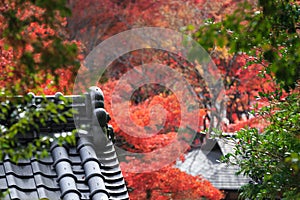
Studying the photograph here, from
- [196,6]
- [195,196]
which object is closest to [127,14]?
[196,6]

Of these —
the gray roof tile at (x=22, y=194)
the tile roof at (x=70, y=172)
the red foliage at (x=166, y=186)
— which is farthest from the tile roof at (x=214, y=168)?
the gray roof tile at (x=22, y=194)

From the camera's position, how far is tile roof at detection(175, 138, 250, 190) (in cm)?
1958

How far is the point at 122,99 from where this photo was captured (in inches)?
647

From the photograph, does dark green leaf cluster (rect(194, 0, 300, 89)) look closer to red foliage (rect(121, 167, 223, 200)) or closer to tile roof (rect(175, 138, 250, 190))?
red foliage (rect(121, 167, 223, 200))

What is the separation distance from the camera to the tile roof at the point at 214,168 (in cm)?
1958

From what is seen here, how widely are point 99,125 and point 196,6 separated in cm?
1585

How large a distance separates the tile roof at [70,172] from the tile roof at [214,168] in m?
13.5

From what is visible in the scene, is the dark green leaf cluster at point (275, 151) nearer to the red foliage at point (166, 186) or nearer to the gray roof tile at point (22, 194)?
the gray roof tile at point (22, 194)

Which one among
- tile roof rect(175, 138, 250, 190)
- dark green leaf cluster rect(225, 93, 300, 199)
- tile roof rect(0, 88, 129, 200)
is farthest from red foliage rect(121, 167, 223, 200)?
tile roof rect(0, 88, 129, 200)

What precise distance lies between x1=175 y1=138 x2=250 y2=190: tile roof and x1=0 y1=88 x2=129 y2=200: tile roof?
13.5 m

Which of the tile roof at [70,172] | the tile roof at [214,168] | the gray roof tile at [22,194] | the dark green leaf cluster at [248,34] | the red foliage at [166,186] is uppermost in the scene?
the tile roof at [214,168]

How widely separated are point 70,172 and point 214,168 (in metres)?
15.6

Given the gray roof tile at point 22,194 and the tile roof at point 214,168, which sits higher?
the tile roof at point 214,168

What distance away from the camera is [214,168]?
2070cm
